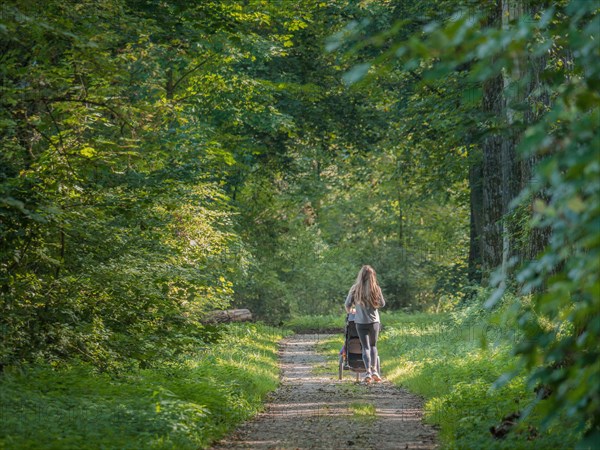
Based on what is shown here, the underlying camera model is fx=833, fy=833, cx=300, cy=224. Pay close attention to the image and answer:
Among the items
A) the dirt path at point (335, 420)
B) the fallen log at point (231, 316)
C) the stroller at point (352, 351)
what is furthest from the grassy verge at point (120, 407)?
the fallen log at point (231, 316)

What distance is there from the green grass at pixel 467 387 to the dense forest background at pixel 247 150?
74 centimetres

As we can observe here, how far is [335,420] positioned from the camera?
10.5 metres

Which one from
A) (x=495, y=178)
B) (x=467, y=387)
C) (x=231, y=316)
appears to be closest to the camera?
(x=467, y=387)

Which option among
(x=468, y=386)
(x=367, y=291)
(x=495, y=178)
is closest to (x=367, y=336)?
(x=367, y=291)

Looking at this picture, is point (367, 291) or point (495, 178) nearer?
point (367, 291)

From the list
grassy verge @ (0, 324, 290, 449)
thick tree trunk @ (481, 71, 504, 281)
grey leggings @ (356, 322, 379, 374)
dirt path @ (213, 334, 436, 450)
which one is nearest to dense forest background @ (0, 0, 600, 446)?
thick tree trunk @ (481, 71, 504, 281)

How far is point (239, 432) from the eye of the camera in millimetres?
9617

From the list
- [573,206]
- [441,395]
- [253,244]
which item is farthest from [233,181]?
[573,206]

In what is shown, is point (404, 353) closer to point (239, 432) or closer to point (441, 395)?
point (441, 395)

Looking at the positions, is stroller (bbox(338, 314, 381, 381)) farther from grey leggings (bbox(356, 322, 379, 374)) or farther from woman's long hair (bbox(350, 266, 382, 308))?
woman's long hair (bbox(350, 266, 382, 308))

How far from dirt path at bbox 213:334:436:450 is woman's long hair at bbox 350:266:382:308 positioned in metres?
1.45

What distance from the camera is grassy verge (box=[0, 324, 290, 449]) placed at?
24.2 feet

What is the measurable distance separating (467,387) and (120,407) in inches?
190

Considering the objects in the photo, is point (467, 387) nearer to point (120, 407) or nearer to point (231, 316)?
point (120, 407)
